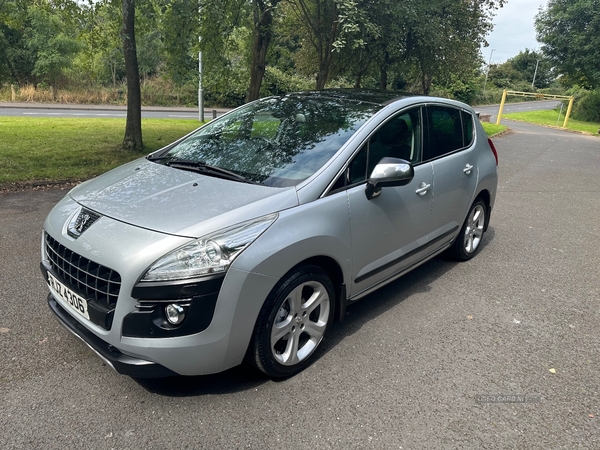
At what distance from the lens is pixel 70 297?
2666 millimetres

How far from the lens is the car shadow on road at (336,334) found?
8.95 ft

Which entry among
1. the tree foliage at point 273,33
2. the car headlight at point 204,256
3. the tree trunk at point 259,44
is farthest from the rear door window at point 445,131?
the tree trunk at point 259,44

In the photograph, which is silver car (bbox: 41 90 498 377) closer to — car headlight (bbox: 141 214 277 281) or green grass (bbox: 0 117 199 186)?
car headlight (bbox: 141 214 277 281)

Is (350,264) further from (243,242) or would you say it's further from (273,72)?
(273,72)

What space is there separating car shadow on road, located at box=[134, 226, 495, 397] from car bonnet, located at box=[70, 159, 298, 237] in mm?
983

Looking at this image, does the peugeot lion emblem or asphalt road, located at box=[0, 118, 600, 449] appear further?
the peugeot lion emblem

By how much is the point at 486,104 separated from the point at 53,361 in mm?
64188

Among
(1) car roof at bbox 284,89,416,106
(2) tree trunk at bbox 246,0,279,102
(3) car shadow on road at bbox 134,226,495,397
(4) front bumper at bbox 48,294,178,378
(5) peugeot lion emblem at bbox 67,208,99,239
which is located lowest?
(3) car shadow on road at bbox 134,226,495,397

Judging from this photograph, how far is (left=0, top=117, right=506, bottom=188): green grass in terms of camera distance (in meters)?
7.90

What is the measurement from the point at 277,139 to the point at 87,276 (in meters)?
1.69

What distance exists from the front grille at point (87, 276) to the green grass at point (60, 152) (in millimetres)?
5334

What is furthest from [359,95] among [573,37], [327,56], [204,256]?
[573,37]

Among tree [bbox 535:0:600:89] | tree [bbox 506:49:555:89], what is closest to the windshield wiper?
tree [bbox 535:0:600:89]

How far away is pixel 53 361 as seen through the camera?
293 cm
